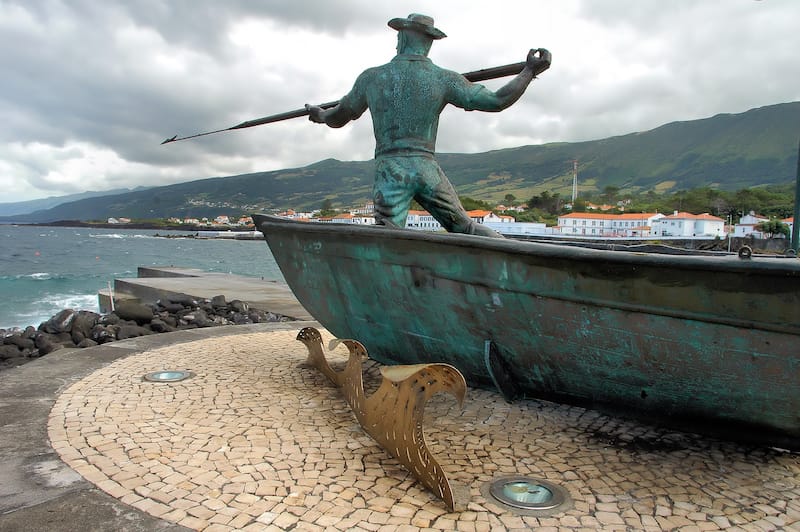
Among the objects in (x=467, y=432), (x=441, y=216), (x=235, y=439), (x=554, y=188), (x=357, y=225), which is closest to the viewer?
(x=235, y=439)

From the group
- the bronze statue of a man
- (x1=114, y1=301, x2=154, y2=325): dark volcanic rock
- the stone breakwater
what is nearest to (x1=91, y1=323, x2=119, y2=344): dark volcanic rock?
the stone breakwater

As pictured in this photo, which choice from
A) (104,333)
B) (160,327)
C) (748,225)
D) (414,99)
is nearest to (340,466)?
(414,99)

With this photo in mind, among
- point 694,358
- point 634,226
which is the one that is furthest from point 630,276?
point 634,226

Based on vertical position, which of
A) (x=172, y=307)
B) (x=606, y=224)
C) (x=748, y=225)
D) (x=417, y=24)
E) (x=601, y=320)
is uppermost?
(x=417, y=24)

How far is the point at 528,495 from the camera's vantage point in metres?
2.80

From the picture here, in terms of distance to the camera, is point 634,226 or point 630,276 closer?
point 630,276

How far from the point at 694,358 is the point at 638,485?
746 mm

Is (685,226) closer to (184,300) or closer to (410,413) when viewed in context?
(184,300)

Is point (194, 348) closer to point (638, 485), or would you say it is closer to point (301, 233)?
point (301, 233)

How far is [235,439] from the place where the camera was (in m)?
3.49

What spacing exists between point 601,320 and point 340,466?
1.66 metres

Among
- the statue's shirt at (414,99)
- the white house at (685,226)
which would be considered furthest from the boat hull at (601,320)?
the white house at (685,226)

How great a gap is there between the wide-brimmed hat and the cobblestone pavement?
2904 millimetres

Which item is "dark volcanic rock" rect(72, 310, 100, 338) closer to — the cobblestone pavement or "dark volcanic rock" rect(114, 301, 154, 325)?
"dark volcanic rock" rect(114, 301, 154, 325)
